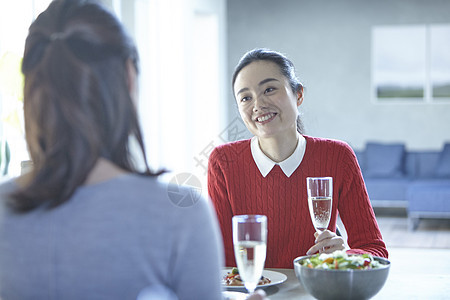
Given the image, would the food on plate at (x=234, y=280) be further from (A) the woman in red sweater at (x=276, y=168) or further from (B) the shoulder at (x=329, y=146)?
(B) the shoulder at (x=329, y=146)

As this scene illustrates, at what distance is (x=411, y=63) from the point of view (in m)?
7.59

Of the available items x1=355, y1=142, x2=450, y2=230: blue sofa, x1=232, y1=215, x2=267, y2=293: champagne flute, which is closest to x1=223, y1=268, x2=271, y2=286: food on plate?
x1=232, y1=215, x2=267, y2=293: champagne flute

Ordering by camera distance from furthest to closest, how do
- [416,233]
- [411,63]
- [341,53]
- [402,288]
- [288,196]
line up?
[341,53] → [411,63] → [416,233] → [288,196] → [402,288]

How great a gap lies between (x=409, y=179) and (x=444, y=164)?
0.44 m

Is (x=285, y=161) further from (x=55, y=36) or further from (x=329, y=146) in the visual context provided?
(x=55, y=36)

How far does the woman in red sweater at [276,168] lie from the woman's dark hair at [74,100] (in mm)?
1076

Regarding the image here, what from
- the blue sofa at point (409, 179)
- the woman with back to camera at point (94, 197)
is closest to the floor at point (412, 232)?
the blue sofa at point (409, 179)

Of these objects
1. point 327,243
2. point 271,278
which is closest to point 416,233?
point 327,243

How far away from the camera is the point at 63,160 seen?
815mm

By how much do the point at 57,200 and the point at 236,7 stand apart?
7.61 meters

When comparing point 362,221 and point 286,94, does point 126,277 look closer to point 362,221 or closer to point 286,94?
point 362,221

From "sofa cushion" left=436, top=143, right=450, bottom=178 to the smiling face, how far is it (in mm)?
5411

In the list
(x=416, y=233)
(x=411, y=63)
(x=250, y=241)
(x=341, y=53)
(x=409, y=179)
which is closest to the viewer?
(x=250, y=241)

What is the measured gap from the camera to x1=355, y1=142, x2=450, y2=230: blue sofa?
6211 millimetres
